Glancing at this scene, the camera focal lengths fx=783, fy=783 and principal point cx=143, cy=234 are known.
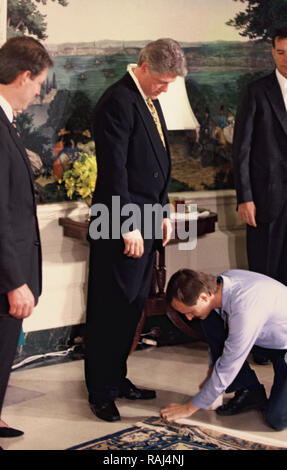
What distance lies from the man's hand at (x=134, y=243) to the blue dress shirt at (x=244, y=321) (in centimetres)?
39

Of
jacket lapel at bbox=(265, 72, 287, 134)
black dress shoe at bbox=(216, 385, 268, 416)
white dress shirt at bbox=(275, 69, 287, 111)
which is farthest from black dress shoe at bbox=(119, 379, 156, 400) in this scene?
white dress shirt at bbox=(275, 69, 287, 111)

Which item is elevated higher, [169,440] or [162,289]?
[162,289]

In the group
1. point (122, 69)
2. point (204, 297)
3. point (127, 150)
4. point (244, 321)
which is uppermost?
point (122, 69)

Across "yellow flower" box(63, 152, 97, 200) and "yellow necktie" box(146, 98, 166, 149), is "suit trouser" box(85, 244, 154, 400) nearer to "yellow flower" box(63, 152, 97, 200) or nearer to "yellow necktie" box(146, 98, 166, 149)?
"yellow necktie" box(146, 98, 166, 149)

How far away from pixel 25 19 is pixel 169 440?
7.85 ft

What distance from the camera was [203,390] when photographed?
3373 mm

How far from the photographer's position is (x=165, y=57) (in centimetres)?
340

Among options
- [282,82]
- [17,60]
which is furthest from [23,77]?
[282,82]

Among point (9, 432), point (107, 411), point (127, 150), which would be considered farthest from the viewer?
point (107, 411)

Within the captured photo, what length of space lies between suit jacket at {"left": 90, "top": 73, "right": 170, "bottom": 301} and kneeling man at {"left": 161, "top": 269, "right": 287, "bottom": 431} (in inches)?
12.6

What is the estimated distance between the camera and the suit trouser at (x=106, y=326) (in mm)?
3668

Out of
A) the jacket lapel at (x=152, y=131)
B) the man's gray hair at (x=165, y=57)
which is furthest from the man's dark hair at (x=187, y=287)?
the man's gray hair at (x=165, y=57)

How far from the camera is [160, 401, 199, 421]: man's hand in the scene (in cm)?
346

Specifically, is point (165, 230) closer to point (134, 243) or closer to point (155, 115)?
point (134, 243)
